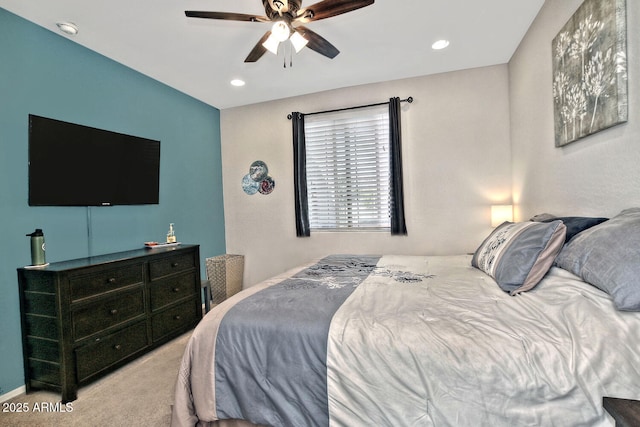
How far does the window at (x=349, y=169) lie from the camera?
3680mm

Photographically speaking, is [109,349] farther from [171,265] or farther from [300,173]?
[300,173]

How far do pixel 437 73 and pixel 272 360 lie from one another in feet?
11.2

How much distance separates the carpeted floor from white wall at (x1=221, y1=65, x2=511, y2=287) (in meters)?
2.06

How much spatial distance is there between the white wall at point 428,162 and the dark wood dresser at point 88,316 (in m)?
1.69

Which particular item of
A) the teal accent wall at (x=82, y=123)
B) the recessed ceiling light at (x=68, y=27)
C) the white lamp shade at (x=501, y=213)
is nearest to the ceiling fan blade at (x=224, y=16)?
the recessed ceiling light at (x=68, y=27)

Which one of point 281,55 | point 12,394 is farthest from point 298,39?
point 12,394

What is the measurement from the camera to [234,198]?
4.36 metres

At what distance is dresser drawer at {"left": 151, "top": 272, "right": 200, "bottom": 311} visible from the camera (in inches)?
107

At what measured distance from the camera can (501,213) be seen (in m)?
3.12

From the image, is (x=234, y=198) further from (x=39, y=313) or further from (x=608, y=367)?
(x=608, y=367)

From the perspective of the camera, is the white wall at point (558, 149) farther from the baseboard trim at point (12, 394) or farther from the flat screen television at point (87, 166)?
the baseboard trim at point (12, 394)

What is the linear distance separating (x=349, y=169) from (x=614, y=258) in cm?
283

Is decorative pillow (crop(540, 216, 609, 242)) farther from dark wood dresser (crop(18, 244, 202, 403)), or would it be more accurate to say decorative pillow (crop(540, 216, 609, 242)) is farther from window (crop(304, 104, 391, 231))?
dark wood dresser (crop(18, 244, 202, 403))

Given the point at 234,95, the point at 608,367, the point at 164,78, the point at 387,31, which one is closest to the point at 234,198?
the point at 234,95
